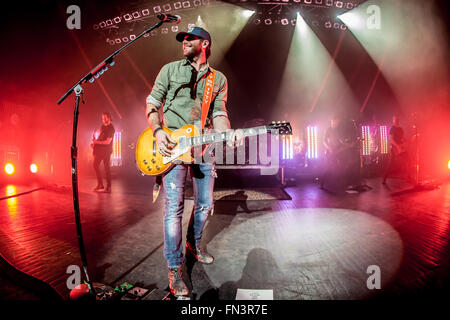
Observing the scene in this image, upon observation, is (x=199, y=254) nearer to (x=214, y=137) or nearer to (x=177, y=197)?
(x=177, y=197)

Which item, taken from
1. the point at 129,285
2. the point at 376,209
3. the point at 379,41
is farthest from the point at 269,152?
the point at 129,285

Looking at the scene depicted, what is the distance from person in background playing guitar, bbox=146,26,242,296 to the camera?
182 centimetres

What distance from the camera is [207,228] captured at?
3.23m

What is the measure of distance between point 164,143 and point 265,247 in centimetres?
171

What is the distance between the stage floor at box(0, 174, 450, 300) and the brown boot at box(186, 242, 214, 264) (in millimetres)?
70

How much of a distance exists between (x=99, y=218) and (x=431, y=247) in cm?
474

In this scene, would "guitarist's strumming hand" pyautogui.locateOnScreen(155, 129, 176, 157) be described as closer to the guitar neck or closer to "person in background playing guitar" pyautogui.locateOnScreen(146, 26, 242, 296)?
"person in background playing guitar" pyautogui.locateOnScreen(146, 26, 242, 296)

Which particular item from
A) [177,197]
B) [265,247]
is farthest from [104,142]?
[265,247]

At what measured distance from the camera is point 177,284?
67.8 inches

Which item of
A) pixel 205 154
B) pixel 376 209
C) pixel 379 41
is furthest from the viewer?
pixel 379 41

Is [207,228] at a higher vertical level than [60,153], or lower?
lower

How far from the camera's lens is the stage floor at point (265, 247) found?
72.3 inches
